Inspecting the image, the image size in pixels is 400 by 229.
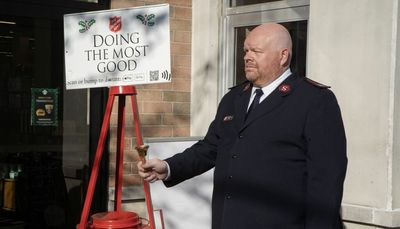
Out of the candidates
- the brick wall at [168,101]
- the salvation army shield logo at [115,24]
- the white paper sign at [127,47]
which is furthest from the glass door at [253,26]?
the salvation army shield logo at [115,24]

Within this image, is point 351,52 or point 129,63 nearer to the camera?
point 129,63

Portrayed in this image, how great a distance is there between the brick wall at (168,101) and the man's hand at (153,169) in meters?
2.23

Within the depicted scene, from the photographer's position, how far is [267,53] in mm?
2877

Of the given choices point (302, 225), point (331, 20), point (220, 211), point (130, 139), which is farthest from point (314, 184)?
point (130, 139)

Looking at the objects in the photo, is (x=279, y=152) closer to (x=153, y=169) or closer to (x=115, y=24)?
(x=153, y=169)

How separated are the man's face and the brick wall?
262 cm

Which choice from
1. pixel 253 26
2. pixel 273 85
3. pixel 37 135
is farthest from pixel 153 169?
pixel 253 26

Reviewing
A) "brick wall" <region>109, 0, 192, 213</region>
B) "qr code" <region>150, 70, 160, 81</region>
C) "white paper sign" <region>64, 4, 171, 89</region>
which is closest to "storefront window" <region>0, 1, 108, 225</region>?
"brick wall" <region>109, 0, 192, 213</region>

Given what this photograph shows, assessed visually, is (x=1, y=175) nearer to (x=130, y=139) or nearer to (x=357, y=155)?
(x=130, y=139)

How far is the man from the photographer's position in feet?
8.89

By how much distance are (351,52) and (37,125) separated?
8.74ft

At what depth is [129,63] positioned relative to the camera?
3.76 metres

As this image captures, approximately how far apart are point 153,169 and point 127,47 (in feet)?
3.26

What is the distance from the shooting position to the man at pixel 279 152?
2709 millimetres
